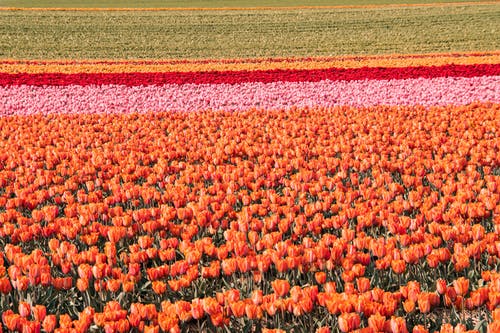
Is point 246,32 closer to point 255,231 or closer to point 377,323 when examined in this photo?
point 255,231

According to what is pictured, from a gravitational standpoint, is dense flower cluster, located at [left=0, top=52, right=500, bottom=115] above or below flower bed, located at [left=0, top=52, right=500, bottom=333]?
below

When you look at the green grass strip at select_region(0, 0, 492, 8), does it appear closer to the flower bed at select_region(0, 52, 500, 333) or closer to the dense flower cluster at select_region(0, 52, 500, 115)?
the dense flower cluster at select_region(0, 52, 500, 115)

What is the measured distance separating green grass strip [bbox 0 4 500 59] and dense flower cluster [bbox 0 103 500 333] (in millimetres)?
17874

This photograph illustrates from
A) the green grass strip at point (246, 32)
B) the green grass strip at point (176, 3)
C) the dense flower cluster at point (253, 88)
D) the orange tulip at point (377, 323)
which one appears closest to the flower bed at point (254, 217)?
the orange tulip at point (377, 323)

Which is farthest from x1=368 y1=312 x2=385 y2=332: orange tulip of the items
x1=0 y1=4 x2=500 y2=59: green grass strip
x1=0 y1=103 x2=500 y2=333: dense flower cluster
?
x1=0 y1=4 x2=500 y2=59: green grass strip

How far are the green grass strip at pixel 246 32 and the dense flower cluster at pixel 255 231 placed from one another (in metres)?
17.9

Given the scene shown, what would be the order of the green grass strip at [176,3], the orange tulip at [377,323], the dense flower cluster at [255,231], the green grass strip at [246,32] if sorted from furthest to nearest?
the green grass strip at [176,3]
the green grass strip at [246,32]
the dense flower cluster at [255,231]
the orange tulip at [377,323]

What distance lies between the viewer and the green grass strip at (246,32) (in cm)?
2572

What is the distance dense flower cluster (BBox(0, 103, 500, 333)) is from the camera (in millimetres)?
2973

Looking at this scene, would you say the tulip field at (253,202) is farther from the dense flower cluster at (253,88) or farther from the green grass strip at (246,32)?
the green grass strip at (246,32)

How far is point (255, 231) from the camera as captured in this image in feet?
13.6

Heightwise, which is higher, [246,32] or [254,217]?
[254,217]

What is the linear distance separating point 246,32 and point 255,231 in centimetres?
2831

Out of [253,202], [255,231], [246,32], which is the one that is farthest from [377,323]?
[246,32]
